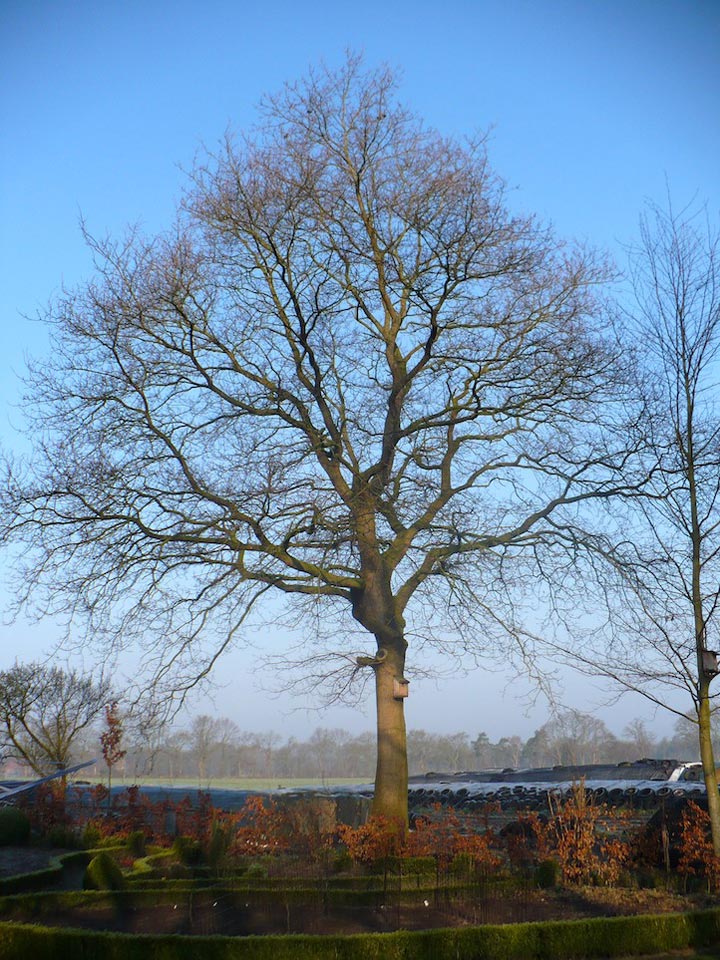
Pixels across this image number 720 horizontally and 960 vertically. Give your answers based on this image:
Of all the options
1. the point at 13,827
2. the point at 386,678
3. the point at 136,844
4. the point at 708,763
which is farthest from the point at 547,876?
the point at 13,827

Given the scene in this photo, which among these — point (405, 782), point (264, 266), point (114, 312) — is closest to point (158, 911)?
point (405, 782)

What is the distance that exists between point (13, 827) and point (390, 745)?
8.18m

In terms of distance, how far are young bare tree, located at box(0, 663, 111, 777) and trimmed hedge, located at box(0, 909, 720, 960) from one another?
1853 cm

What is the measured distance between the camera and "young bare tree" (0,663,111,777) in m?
25.5

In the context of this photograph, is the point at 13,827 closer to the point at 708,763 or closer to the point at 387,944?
the point at 387,944

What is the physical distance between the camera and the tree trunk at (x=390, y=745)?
1406 centimetres

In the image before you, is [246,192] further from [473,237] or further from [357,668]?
[357,668]

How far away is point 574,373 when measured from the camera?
14766 mm

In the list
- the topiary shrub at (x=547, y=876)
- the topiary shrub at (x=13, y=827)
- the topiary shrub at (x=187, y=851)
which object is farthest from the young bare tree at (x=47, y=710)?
the topiary shrub at (x=547, y=876)

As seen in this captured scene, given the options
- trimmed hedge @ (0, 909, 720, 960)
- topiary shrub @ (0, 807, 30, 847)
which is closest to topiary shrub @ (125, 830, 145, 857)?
topiary shrub @ (0, 807, 30, 847)

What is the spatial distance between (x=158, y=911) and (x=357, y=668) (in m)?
5.83

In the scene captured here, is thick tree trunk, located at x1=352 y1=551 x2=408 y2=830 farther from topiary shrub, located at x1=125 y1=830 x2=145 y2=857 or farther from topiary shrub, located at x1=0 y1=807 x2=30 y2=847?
topiary shrub, located at x1=0 y1=807 x2=30 y2=847

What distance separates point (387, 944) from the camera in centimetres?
784

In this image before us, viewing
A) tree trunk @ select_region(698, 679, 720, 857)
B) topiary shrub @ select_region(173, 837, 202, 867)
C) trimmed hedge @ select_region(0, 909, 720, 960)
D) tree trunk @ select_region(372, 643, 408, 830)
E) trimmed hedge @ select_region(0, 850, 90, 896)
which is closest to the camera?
trimmed hedge @ select_region(0, 909, 720, 960)
